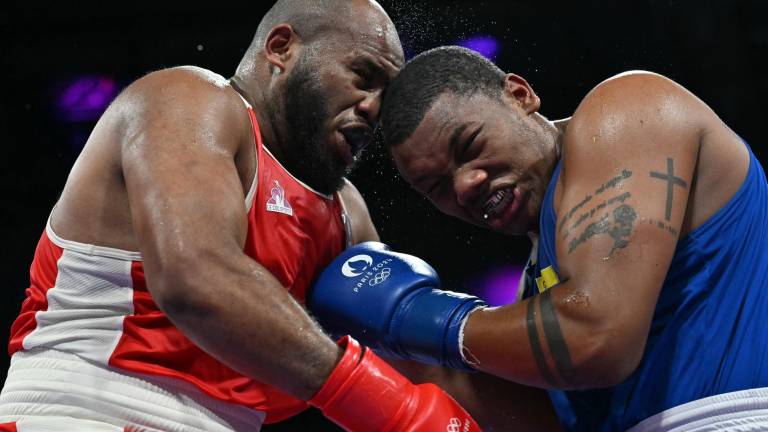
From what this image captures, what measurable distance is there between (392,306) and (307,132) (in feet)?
2.13

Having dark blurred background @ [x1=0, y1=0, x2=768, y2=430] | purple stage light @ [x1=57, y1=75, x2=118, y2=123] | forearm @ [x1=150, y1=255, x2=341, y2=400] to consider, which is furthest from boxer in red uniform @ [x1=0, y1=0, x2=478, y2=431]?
purple stage light @ [x1=57, y1=75, x2=118, y2=123]

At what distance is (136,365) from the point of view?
1.94 m

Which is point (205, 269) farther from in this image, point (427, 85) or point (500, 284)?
point (500, 284)

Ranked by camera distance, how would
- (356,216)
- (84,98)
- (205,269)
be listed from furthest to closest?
(84,98) → (356,216) → (205,269)

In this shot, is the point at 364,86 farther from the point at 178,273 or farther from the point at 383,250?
the point at 178,273

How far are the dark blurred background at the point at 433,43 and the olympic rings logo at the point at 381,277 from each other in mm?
2385

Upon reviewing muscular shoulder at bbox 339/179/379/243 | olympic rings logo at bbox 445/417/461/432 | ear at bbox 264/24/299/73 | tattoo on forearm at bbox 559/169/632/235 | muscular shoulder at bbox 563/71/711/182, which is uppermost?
muscular shoulder at bbox 563/71/711/182

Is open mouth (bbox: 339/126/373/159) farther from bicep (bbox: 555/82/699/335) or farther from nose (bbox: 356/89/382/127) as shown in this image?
bicep (bbox: 555/82/699/335)

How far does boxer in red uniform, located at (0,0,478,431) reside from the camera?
174 cm

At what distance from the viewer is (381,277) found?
2.23 metres

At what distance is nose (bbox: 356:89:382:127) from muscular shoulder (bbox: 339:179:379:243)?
328 millimetres

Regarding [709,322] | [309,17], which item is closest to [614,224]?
[709,322]

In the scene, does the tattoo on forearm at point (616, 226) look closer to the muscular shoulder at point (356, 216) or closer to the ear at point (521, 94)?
the ear at point (521, 94)

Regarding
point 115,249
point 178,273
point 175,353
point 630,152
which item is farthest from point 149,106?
point 630,152
